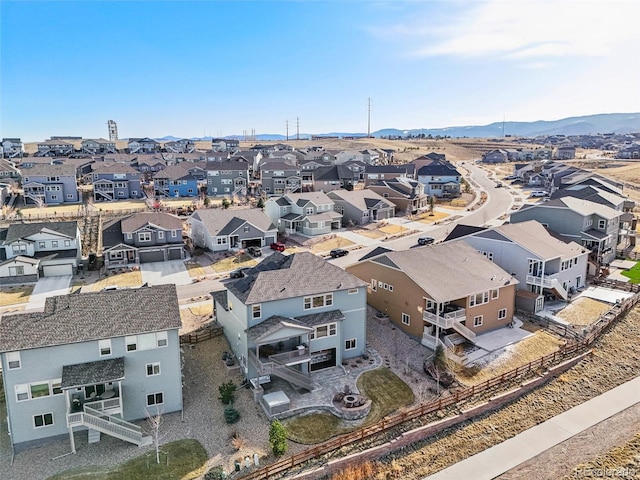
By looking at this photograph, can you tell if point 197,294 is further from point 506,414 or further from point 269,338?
point 506,414

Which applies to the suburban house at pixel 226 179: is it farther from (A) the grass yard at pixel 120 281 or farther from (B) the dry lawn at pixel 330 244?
(A) the grass yard at pixel 120 281

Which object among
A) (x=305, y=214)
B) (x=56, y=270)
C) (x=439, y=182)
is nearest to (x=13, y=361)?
(x=56, y=270)

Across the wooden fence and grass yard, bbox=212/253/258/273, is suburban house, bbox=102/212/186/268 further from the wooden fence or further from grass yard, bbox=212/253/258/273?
the wooden fence

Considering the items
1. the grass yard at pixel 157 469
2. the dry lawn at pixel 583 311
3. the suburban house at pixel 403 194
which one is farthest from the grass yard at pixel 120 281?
the suburban house at pixel 403 194

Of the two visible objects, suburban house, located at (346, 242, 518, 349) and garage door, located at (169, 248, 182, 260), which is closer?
suburban house, located at (346, 242, 518, 349)

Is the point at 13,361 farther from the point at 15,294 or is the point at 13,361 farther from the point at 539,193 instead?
the point at 539,193

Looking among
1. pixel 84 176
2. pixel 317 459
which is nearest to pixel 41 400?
pixel 317 459

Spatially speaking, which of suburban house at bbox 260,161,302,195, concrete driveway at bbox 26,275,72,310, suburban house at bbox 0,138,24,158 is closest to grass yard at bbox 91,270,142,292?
concrete driveway at bbox 26,275,72,310
